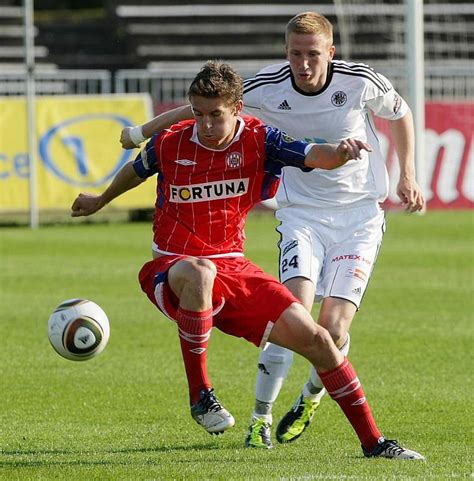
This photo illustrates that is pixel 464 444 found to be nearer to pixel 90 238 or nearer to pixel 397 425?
pixel 397 425

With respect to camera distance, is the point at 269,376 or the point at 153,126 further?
the point at 269,376

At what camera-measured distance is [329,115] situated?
23.6ft

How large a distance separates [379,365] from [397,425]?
2200 mm

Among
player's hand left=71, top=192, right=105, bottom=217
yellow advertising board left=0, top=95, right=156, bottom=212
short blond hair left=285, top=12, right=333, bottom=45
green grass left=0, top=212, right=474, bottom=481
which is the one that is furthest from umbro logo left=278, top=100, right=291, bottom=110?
yellow advertising board left=0, top=95, right=156, bottom=212

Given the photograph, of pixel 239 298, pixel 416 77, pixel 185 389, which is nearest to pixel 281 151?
pixel 239 298

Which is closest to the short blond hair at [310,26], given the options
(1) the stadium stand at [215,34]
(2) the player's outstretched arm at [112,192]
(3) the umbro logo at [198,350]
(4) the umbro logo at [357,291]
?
(2) the player's outstretched arm at [112,192]

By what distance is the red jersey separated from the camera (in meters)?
6.33

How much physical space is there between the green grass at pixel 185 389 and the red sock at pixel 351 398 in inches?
5.8

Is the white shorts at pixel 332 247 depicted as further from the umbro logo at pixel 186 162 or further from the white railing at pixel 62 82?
the white railing at pixel 62 82

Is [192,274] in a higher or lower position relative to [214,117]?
lower

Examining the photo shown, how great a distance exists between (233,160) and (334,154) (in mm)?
530

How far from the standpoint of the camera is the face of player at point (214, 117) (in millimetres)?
6059

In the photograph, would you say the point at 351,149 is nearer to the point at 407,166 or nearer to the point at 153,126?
the point at 407,166

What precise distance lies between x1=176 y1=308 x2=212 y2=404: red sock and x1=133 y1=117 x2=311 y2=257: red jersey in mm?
370
